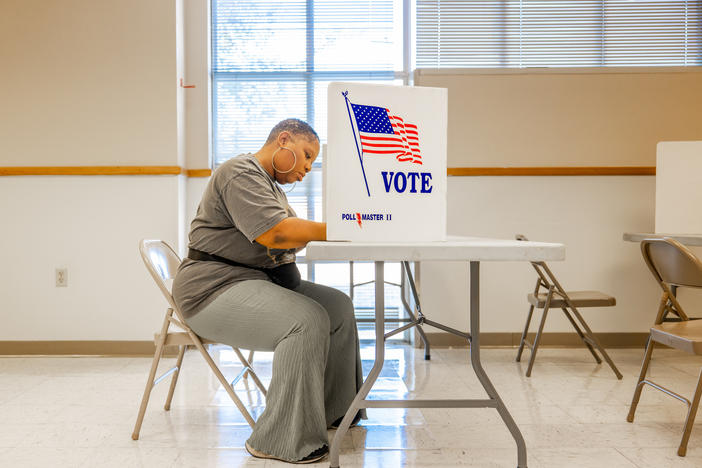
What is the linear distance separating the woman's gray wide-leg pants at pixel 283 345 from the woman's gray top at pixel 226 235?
6 cm

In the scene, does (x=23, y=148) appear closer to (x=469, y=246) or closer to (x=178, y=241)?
(x=178, y=241)

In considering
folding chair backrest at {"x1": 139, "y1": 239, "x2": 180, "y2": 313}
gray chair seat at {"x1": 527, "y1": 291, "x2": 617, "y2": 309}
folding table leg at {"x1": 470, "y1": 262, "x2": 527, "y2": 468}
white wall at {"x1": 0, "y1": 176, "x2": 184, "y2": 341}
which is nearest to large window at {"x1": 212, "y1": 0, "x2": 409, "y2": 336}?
white wall at {"x1": 0, "y1": 176, "x2": 184, "y2": 341}

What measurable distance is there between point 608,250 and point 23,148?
11.7 ft

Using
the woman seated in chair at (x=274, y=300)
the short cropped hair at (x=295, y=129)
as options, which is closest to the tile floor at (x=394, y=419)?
the woman seated in chair at (x=274, y=300)

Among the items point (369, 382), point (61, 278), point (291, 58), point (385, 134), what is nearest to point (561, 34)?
point (291, 58)

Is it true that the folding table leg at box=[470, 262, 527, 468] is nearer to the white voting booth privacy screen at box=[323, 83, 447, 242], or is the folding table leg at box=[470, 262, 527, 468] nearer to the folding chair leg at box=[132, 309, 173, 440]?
the white voting booth privacy screen at box=[323, 83, 447, 242]

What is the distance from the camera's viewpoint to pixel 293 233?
181 centimetres

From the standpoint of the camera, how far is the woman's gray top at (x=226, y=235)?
1883 mm

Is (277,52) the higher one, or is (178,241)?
(277,52)

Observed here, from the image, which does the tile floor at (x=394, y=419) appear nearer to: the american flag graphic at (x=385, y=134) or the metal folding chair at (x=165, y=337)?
the metal folding chair at (x=165, y=337)

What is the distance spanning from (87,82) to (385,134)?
2.49m

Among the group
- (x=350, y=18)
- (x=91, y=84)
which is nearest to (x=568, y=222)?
(x=350, y=18)

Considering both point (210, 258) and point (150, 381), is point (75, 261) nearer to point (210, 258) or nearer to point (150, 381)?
point (150, 381)

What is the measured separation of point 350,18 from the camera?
3.97 metres
